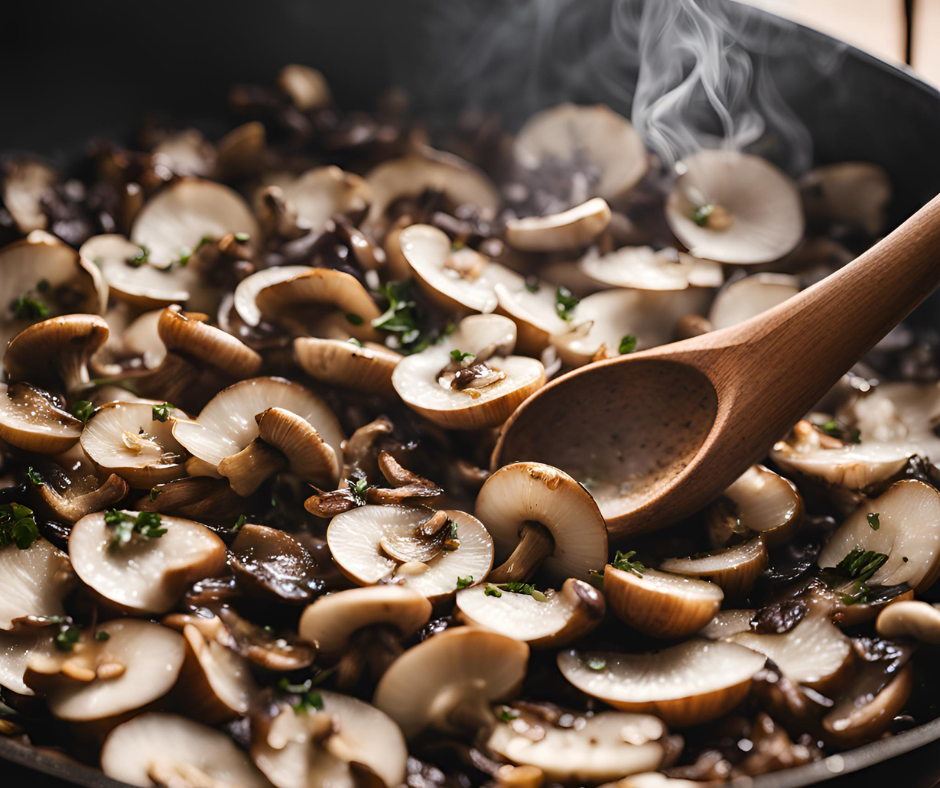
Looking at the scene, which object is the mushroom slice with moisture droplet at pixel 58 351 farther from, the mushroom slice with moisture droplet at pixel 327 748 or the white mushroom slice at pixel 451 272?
the mushroom slice with moisture droplet at pixel 327 748

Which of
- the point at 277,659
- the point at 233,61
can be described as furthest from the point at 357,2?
the point at 277,659

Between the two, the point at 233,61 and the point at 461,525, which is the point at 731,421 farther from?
the point at 233,61

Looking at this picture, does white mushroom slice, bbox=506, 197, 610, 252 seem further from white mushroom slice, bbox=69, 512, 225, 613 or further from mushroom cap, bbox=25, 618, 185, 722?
mushroom cap, bbox=25, 618, 185, 722

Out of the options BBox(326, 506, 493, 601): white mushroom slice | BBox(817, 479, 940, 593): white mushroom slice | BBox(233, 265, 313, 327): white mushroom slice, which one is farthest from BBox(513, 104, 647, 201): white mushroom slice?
BBox(326, 506, 493, 601): white mushroom slice

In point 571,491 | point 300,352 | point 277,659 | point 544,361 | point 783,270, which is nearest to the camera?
point 277,659

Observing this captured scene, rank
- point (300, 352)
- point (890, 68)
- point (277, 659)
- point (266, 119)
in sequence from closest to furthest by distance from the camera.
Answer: point (277, 659) → point (300, 352) → point (890, 68) → point (266, 119)
